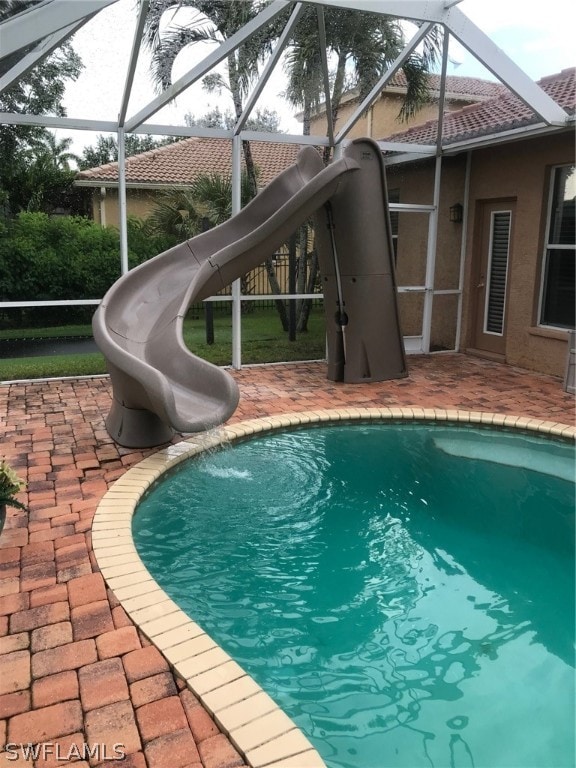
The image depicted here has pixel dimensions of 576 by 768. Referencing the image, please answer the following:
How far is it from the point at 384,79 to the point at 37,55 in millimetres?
4159

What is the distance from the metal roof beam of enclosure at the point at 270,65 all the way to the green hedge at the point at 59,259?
1963 millimetres

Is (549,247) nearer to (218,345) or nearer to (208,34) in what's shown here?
(218,345)

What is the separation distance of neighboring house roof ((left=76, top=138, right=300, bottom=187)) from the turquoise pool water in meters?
4.28

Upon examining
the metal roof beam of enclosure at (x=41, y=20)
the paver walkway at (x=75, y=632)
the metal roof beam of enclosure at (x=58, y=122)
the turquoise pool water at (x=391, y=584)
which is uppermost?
the metal roof beam of enclosure at (x=41, y=20)

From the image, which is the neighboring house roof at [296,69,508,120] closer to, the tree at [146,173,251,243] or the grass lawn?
the tree at [146,173,251,243]

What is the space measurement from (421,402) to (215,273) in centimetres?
273

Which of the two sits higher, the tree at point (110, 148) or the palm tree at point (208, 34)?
the palm tree at point (208, 34)

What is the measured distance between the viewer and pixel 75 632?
109 inches

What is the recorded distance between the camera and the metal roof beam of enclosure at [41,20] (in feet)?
14.4

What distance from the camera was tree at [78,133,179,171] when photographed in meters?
7.60

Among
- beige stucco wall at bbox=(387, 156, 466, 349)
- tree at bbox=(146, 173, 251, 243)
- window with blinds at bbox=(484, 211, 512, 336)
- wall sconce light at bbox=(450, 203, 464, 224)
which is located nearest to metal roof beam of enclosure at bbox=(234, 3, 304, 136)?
tree at bbox=(146, 173, 251, 243)

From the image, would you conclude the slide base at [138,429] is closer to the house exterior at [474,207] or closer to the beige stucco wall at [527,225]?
the house exterior at [474,207]

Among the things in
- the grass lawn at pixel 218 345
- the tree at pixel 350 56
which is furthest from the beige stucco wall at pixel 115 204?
the tree at pixel 350 56

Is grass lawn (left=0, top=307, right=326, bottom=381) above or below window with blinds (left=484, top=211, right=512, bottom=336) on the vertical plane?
below
